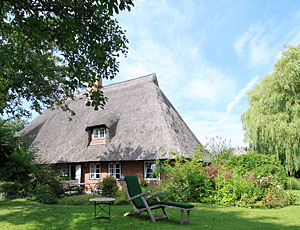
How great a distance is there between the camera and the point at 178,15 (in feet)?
23.6

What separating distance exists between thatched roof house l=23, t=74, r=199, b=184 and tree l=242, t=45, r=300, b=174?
5.11 m

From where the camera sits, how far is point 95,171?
18016 mm

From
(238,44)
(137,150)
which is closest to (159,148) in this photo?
(137,150)

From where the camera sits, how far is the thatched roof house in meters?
16.1

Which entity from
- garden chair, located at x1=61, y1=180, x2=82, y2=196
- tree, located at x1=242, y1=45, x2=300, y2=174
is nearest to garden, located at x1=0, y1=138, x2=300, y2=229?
garden chair, located at x1=61, y1=180, x2=82, y2=196

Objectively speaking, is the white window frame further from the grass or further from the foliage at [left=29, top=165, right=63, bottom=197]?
the grass

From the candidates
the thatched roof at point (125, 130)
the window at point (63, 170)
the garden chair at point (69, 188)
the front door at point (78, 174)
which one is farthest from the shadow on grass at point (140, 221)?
the window at point (63, 170)

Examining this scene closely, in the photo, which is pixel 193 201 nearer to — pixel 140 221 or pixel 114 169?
pixel 140 221

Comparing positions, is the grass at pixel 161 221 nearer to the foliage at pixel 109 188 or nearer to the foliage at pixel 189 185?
the foliage at pixel 189 185

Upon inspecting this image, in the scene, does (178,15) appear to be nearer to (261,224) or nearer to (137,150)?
(261,224)

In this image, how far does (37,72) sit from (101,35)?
5.42 metres

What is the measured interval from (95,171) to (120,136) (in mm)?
A: 3240

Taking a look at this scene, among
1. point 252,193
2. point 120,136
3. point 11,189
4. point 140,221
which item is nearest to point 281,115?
point 252,193

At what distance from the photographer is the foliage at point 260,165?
42.5 feet
